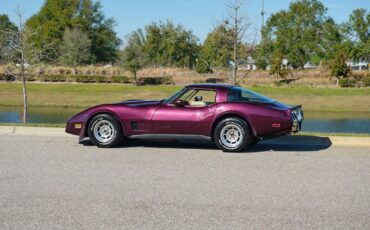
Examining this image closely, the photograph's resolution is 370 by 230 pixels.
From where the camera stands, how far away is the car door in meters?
9.32

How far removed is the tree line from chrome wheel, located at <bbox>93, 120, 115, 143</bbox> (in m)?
39.4

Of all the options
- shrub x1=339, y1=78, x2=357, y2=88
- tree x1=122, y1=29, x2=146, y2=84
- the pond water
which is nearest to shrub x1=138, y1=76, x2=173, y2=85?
tree x1=122, y1=29, x2=146, y2=84

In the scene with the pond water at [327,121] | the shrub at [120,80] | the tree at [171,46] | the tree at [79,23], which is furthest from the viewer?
the tree at [79,23]

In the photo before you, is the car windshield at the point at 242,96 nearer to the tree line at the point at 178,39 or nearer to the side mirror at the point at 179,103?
the side mirror at the point at 179,103

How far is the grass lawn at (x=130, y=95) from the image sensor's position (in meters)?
38.4

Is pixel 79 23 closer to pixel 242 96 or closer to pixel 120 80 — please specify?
pixel 120 80

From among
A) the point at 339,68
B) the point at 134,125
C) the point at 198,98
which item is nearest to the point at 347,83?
the point at 339,68

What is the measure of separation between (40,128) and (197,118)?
14.6 ft

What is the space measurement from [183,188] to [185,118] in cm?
312

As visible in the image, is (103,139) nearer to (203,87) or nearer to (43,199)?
(203,87)

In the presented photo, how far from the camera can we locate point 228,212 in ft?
17.4

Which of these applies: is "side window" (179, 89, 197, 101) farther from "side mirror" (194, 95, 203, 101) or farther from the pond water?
the pond water

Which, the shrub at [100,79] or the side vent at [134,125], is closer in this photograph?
the side vent at [134,125]

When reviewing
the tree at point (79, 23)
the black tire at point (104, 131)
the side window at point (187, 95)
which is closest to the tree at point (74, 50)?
the tree at point (79, 23)
